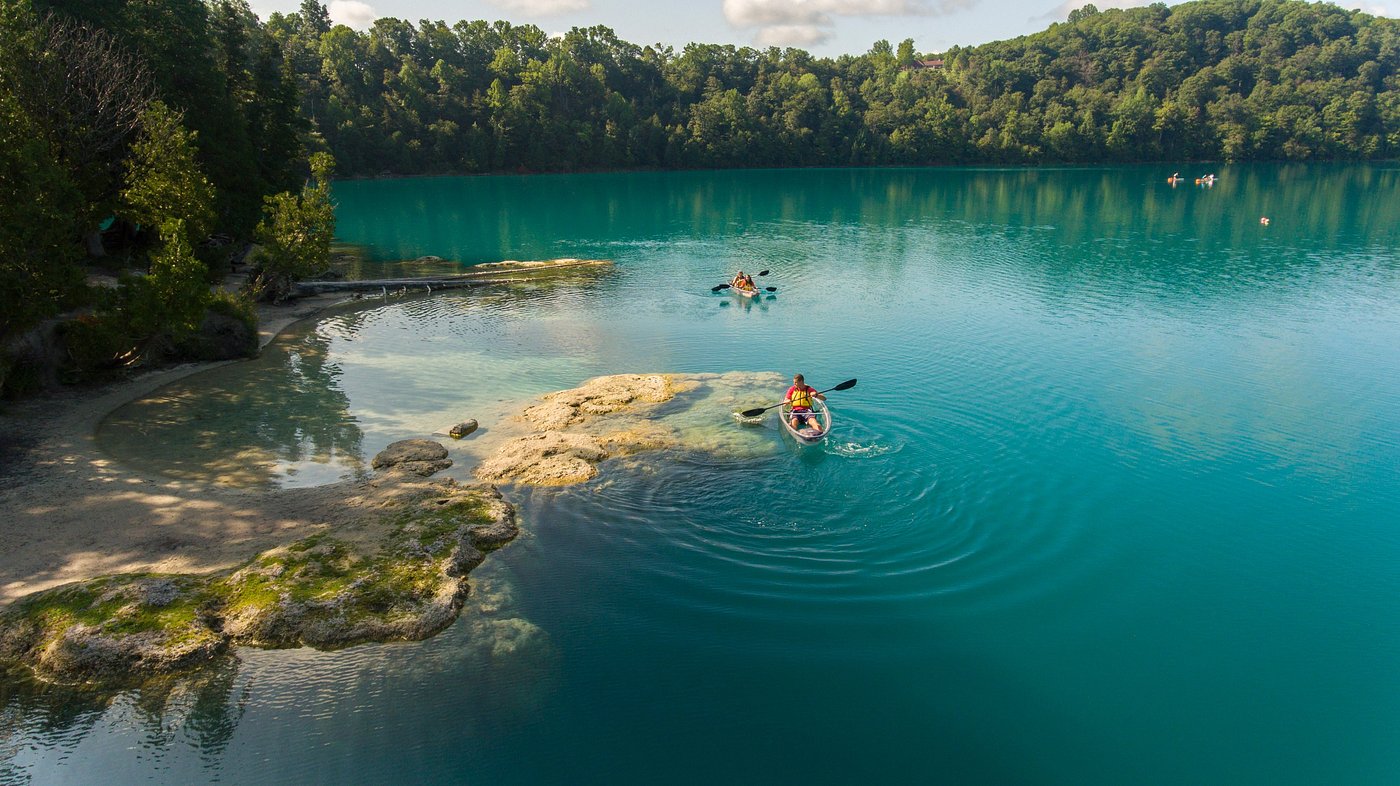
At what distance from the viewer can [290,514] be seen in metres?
19.4

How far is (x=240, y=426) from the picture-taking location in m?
25.3

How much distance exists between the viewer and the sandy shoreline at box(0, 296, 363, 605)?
1681 centimetres

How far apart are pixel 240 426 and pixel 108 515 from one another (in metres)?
6.88

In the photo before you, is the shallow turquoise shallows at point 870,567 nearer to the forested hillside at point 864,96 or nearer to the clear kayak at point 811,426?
the clear kayak at point 811,426

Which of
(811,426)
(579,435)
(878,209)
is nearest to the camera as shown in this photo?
(811,426)

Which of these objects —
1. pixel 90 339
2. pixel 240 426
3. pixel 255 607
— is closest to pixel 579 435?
pixel 255 607

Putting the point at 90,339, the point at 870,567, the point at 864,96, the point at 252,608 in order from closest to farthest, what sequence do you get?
1. the point at 252,608
2. the point at 870,567
3. the point at 90,339
4. the point at 864,96

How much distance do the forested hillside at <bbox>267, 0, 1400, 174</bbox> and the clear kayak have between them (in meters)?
121

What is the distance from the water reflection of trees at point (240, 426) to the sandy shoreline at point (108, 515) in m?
0.96

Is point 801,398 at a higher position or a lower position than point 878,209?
lower

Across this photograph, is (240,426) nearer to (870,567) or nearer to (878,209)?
(870,567)

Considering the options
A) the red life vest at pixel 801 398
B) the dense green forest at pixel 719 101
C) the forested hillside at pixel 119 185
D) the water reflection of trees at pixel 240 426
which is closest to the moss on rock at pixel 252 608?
the water reflection of trees at pixel 240 426

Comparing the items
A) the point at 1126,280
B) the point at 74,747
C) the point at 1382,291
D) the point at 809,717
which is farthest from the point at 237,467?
the point at 1382,291

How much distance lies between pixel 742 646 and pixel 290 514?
1197 cm
